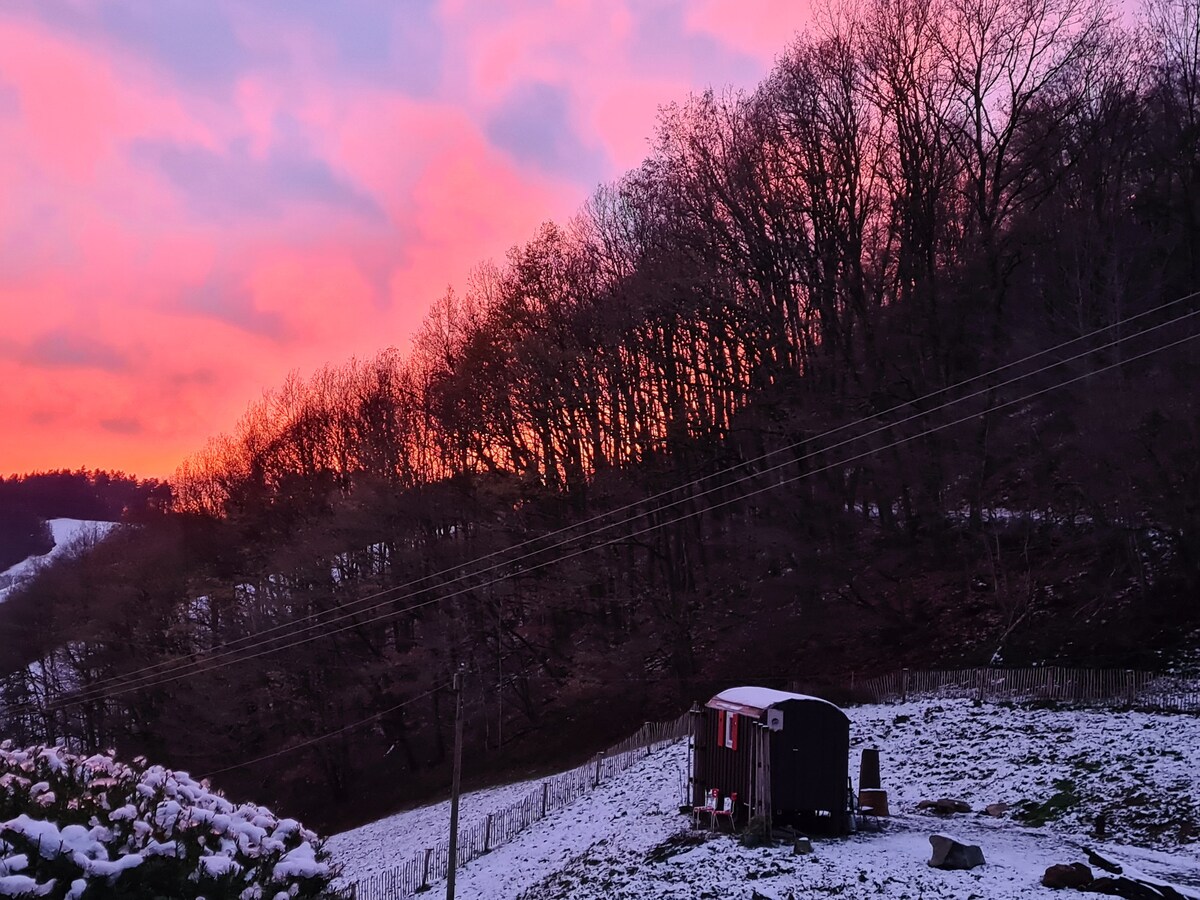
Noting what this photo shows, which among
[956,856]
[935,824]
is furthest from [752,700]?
[956,856]

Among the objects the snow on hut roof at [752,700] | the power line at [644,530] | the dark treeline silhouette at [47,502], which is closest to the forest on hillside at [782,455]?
the power line at [644,530]

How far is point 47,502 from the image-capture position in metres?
177

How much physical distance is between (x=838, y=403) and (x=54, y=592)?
58.9 metres

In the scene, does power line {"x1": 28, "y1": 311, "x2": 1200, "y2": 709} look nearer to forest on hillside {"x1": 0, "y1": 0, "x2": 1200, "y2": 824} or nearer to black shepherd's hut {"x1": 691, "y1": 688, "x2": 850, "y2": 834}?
forest on hillside {"x1": 0, "y1": 0, "x2": 1200, "y2": 824}

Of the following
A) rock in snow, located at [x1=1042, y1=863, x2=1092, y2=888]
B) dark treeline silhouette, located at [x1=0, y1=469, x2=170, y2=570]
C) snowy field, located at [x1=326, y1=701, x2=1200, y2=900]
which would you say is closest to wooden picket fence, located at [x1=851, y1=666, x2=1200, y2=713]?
snowy field, located at [x1=326, y1=701, x2=1200, y2=900]

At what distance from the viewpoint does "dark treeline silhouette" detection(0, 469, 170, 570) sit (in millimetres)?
157625

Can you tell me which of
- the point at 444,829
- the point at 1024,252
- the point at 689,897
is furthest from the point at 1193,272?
the point at 444,829

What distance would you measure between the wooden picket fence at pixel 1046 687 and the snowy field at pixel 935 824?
81 cm

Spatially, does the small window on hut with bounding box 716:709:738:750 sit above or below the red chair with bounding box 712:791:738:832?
above

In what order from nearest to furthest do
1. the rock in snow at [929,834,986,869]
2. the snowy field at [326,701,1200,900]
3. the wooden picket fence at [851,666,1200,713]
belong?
the rock in snow at [929,834,986,869], the snowy field at [326,701,1200,900], the wooden picket fence at [851,666,1200,713]

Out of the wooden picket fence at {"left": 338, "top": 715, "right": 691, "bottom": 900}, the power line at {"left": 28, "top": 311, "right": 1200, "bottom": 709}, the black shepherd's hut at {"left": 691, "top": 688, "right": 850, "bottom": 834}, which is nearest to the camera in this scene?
the black shepherd's hut at {"left": 691, "top": 688, "right": 850, "bottom": 834}

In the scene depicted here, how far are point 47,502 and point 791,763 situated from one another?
621 ft

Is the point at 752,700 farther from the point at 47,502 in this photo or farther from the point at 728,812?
the point at 47,502

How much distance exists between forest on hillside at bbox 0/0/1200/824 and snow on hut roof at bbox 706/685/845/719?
11520 millimetres
